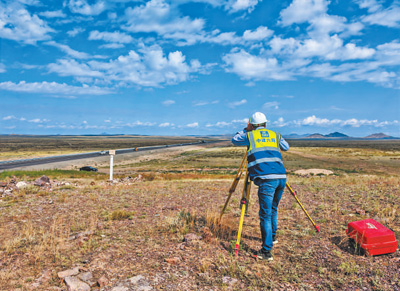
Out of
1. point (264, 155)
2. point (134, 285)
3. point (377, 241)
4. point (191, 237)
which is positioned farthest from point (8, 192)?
point (377, 241)

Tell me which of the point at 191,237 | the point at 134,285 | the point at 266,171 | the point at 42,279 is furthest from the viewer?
the point at 191,237

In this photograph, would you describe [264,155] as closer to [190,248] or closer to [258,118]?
[258,118]

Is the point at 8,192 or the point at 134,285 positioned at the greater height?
the point at 134,285

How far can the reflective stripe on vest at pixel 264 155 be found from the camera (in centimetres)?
452

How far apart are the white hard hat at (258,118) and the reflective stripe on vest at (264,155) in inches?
8.4

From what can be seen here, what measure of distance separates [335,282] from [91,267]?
397cm

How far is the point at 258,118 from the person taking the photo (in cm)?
488

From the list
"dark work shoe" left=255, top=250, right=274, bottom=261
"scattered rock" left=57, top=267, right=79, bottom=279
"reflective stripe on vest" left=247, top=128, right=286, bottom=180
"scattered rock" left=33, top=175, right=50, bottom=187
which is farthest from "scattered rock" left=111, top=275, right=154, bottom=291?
"scattered rock" left=33, top=175, right=50, bottom=187

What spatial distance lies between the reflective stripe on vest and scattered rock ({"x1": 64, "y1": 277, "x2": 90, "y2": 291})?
3266 mm

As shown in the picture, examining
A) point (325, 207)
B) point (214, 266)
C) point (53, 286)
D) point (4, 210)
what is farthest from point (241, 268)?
point (4, 210)

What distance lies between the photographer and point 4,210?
8.00m

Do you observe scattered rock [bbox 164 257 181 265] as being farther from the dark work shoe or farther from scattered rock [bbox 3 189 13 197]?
scattered rock [bbox 3 189 13 197]

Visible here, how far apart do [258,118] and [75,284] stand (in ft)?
13.6

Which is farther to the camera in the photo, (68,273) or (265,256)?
(265,256)
